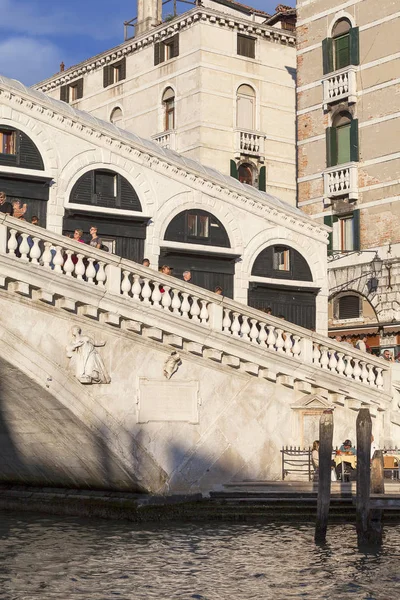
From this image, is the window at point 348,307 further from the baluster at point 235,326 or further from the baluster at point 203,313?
the baluster at point 203,313

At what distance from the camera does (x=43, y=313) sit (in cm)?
1994

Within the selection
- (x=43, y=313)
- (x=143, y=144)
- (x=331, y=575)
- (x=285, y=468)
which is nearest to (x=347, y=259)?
(x=143, y=144)

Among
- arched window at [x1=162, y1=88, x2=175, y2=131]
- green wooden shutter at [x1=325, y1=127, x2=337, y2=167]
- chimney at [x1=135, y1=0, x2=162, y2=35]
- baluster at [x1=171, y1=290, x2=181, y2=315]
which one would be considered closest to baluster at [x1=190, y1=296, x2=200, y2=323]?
baluster at [x1=171, y1=290, x2=181, y2=315]

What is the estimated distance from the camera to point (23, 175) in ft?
78.2

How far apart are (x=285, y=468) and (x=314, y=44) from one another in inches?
665

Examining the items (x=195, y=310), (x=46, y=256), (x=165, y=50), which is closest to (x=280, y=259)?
(x=195, y=310)

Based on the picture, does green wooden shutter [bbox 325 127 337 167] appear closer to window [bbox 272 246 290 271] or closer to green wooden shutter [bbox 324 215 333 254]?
green wooden shutter [bbox 324 215 333 254]

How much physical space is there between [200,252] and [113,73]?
64.7ft

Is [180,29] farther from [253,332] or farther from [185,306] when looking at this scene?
[185,306]

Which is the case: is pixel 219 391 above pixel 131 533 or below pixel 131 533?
above

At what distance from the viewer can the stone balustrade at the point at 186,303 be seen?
64.5 feet

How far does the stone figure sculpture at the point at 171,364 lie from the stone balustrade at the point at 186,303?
2.28 feet

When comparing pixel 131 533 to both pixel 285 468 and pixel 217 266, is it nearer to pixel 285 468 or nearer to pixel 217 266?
pixel 285 468

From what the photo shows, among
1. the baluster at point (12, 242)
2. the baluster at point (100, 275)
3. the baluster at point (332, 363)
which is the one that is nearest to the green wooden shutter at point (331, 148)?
the baluster at point (332, 363)
